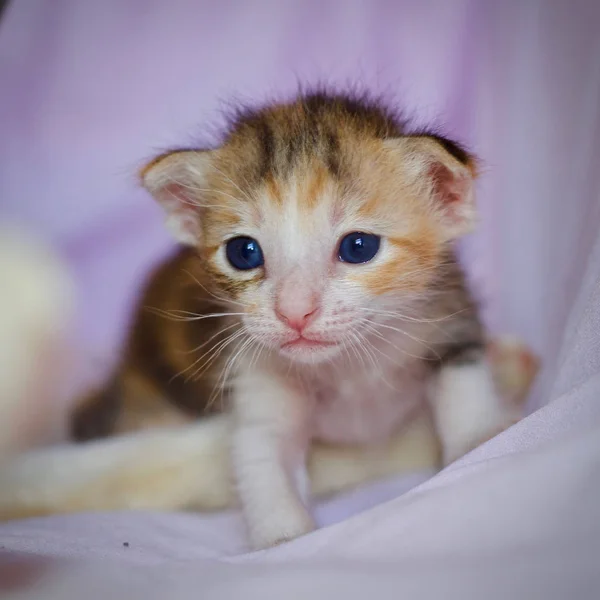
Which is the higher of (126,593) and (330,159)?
(330,159)

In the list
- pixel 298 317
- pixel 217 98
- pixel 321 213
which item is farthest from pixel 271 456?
pixel 217 98

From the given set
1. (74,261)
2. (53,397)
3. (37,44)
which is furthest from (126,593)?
(37,44)

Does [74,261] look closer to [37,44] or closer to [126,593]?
[37,44]

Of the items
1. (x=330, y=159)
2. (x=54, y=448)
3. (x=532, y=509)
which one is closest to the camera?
(x=532, y=509)

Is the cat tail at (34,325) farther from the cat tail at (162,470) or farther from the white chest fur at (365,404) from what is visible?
the white chest fur at (365,404)

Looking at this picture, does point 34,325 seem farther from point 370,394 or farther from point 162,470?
point 370,394

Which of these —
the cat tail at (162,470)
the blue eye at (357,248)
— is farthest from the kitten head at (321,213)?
the cat tail at (162,470)

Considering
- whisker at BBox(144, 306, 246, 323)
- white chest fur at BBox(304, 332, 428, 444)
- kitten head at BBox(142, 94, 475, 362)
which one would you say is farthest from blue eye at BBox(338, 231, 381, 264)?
whisker at BBox(144, 306, 246, 323)
